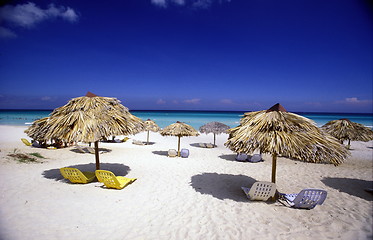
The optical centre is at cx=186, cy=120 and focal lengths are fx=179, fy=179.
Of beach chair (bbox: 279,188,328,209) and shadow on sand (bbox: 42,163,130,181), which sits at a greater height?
beach chair (bbox: 279,188,328,209)

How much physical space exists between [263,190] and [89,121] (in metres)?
4.86

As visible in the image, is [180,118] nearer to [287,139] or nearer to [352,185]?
[352,185]

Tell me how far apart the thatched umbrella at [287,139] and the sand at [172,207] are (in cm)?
127

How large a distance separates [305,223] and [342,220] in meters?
0.84

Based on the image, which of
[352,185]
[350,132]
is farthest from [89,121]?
[350,132]

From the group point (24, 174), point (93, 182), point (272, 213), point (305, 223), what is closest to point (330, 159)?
point (305, 223)

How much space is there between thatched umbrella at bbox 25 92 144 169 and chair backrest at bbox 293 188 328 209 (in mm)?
4626

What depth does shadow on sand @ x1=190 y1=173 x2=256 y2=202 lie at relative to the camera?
4941 millimetres

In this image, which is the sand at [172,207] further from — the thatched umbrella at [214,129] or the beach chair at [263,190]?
the thatched umbrella at [214,129]

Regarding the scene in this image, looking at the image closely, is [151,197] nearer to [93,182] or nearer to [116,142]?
[93,182]

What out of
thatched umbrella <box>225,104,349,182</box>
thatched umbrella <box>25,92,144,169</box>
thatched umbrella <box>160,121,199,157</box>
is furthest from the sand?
thatched umbrella <box>160,121,199,157</box>

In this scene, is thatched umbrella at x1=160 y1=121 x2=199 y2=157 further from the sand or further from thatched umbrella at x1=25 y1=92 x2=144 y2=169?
thatched umbrella at x1=25 y1=92 x2=144 y2=169

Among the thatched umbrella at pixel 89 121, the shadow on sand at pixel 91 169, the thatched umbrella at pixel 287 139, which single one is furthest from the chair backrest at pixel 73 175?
the thatched umbrella at pixel 287 139

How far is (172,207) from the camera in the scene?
418 centimetres
